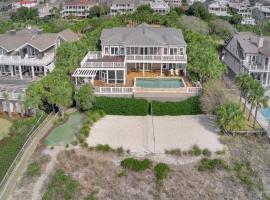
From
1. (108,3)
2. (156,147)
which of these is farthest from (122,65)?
(108,3)

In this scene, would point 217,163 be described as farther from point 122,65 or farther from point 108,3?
point 108,3

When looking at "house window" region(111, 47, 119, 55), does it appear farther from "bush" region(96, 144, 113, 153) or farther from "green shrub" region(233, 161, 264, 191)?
"green shrub" region(233, 161, 264, 191)

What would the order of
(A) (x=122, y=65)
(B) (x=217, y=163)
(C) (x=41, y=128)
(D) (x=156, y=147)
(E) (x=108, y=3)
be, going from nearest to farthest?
(B) (x=217, y=163) < (D) (x=156, y=147) < (C) (x=41, y=128) < (A) (x=122, y=65) < (E) (x=108, y=3)

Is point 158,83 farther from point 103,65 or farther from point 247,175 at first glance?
point 247,175

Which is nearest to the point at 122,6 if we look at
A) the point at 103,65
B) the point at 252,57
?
the point at 252,57

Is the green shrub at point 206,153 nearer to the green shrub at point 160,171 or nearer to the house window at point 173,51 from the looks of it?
the green shrub at point 160,171

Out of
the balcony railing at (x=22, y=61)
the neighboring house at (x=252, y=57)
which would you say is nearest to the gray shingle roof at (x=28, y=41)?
the balcony railing at (x=22, y=61)
